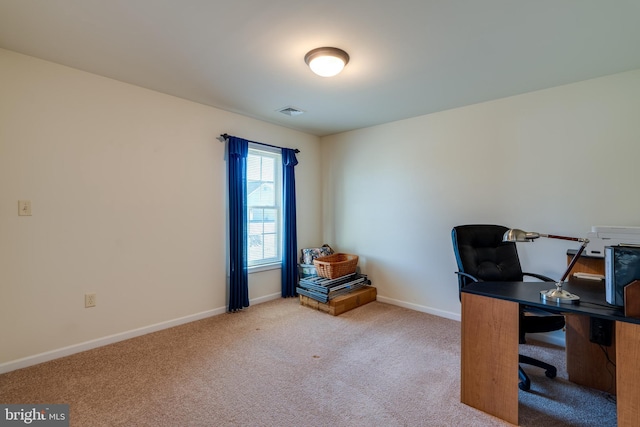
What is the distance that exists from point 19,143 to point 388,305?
391cm

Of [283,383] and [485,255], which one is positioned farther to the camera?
[485,255]

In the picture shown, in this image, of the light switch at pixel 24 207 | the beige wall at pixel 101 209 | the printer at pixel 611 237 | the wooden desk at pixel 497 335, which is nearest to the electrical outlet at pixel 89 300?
the beige wall at pixel 101 209

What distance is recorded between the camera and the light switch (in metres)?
2.26

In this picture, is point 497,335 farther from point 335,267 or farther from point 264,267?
point 264,267

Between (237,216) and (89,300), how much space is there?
1.54m

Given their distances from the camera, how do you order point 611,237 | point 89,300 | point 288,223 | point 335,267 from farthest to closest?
point 288,223, point 335,267, point 89,300, point 611,237

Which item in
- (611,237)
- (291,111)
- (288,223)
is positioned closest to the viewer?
(611,237)

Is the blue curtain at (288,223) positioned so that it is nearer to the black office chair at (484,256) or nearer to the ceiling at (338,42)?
the ceiling at (338,42)

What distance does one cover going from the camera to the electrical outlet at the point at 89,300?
2.55m

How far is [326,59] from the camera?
2162 mm

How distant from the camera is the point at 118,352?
8.25 feet

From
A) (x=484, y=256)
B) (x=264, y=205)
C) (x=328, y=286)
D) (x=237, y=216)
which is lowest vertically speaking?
(x=328, y=286)

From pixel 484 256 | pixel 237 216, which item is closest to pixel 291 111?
pixel 237 216

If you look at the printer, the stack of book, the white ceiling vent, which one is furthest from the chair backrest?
the white ceiling vent
